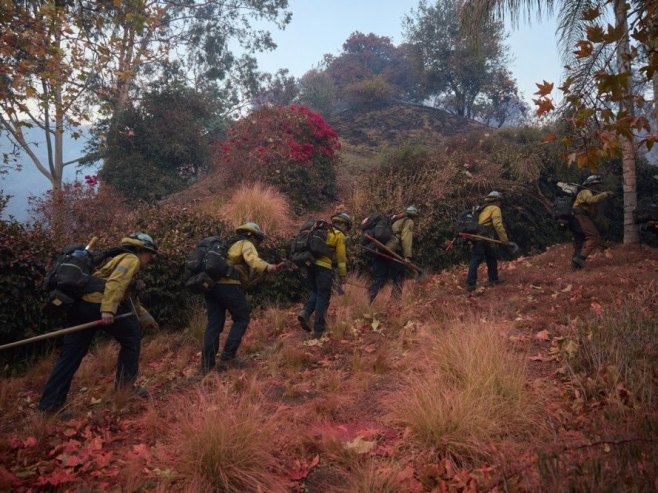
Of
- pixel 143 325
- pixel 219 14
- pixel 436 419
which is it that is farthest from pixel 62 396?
pixel 219 14

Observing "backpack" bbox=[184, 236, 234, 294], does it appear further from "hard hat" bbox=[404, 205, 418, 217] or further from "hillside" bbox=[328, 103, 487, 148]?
"hillside" bbox=[328, 103, 487, 148]

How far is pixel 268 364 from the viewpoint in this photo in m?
5.96

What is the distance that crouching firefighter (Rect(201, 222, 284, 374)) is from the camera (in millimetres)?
6023

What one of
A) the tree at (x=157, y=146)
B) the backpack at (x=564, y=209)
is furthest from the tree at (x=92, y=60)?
the backpack at (x=564, y=209)

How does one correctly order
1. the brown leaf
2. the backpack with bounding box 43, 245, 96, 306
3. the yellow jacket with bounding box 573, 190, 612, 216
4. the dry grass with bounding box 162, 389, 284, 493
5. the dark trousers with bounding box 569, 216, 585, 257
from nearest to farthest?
1. the dry grass with bounding box 162, 389, 284, 493
2. the backpack with bounding box 43, 245, 96, 306
3. the brown leaf
4. the yellow jacket with bounding box 573, 190, 612, 216
5. the dark trousers with bounding box 569, 216, 585, 257

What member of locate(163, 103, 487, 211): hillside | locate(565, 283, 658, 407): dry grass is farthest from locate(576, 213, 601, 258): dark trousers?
locate(163, 103, 487, 211): hillside

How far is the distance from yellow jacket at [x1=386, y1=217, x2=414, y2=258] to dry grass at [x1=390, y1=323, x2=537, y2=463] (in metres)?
4.17

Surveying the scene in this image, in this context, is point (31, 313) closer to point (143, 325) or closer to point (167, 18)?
point (143, 325)

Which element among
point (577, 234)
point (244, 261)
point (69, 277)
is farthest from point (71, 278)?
point (577, 234)

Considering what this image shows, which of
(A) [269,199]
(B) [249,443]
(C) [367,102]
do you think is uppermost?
(C) [367,102]

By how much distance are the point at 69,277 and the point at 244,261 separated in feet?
7.42

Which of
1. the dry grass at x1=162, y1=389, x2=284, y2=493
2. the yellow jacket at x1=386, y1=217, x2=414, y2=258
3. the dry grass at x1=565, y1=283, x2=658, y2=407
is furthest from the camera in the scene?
the yellow jacket at x1=386, y1=217, x2=414, y2=258

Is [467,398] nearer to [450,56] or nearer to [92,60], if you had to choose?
[92,60]

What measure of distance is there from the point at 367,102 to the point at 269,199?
1683 centimetres
